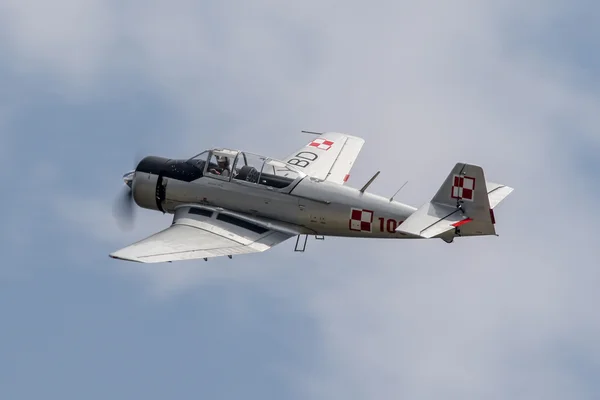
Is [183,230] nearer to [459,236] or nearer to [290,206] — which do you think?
[290,206]

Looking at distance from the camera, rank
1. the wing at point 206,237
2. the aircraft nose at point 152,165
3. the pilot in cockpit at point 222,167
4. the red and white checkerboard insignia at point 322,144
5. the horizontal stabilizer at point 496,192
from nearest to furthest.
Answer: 1. the wing at point 206,237
2. the horizontal stabilizer at point 496,192
3. the pilot in cockpit at point 222,167
4. the aircraft nose at point 152,165
5. the red and white checkerboard insignia at point 322,144

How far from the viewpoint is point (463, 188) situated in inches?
1363

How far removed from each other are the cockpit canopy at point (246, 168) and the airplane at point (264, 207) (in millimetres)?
23

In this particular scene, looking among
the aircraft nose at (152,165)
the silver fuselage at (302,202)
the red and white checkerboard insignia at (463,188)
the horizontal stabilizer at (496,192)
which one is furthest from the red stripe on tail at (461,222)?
the aircraft nose at (152,165)

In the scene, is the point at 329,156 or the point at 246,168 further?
the point at 329,156

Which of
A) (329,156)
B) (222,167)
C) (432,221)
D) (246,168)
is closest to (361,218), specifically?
(432,221)

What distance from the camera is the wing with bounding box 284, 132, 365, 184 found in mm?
39500

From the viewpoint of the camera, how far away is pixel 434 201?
115ft

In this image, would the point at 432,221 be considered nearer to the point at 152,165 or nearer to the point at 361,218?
the point at 361,218

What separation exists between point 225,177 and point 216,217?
42.0 inches

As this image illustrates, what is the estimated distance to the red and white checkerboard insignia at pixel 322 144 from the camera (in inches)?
1613

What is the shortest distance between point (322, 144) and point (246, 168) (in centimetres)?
483

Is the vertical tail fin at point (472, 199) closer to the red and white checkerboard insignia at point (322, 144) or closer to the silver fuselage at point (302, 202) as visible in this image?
the silver fuselage at point (302, 202)

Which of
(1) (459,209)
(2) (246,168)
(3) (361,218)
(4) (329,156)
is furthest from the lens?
(4) (329,156)
